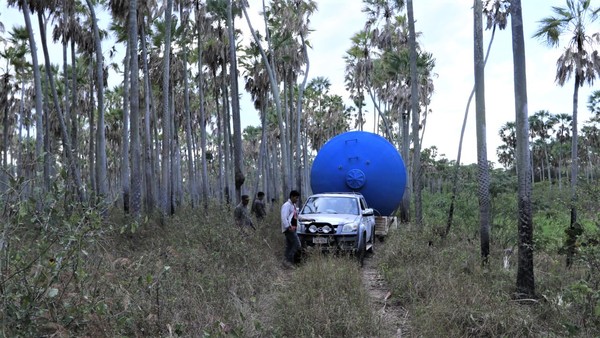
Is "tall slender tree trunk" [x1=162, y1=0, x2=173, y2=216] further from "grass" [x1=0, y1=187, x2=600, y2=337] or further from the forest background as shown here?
"grass" [x1=0, y1=187, x2=600, y2=337]

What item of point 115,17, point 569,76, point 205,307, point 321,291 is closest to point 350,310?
point 321,291

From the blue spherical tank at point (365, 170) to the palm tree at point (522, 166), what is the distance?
7.68m

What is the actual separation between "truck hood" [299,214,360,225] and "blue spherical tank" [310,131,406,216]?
3.38m

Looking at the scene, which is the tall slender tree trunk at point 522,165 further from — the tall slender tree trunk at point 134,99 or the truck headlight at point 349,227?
the tall slender tree trunk at point 134,99

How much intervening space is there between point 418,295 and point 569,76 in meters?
22.7

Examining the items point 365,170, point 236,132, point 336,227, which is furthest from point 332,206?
point 236,132

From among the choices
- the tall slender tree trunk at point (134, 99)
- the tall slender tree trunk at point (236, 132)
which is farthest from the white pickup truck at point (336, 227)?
the tall slender tree trunk at point (236, 132)

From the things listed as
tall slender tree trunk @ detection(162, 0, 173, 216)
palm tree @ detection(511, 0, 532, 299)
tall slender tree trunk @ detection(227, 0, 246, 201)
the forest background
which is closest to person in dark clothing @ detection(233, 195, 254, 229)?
the forest background

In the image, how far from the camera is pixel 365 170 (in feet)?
50.5

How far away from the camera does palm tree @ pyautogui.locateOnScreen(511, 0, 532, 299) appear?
771cm

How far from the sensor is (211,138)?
254 ft

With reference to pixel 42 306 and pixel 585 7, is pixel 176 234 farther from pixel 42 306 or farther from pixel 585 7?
pixel 585 7

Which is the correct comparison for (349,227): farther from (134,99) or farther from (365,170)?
(134,99)

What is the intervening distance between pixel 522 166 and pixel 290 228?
5453 mm
